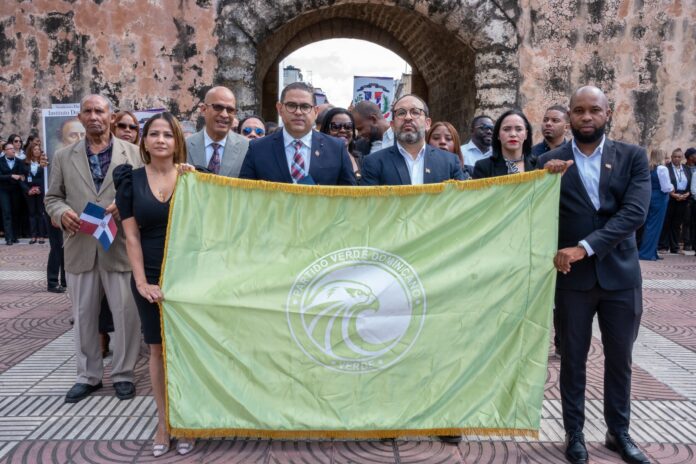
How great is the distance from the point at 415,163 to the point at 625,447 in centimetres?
195

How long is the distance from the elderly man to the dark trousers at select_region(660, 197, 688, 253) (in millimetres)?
10477

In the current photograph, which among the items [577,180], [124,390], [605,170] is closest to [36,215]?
[124,390]

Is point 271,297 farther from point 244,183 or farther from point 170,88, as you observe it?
point 170,88

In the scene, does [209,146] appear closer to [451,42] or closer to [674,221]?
[451,42]

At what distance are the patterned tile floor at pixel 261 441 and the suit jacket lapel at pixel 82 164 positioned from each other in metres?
1.40

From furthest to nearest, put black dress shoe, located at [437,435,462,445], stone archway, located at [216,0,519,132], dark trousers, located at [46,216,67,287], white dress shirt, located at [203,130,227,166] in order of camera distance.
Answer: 1. stone archway, located at [216,0,519,132]
2. dark trousers, located at [46,216,67,287]
3. white dress shirt, located at [203,130,227,166]
4. black dress shoe, located at [437,435,462,445]

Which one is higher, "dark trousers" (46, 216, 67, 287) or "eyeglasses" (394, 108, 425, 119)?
"eyeglasses" (394, 108, 425, 119)

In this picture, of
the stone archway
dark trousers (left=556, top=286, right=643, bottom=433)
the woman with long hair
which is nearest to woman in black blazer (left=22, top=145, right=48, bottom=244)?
the stone archway

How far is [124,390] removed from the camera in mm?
3826

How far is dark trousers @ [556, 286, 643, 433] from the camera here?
305 cm

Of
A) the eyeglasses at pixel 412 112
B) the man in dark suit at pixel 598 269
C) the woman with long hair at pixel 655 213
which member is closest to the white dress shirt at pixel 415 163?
the eyeglasses at pixel 412 112

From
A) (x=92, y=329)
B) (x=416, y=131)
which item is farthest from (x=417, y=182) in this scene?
(x=92, y=329)

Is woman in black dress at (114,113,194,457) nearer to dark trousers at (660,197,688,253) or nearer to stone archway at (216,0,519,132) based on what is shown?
stone archway at (216,0,519,132)

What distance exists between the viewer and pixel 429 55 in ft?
42.0
